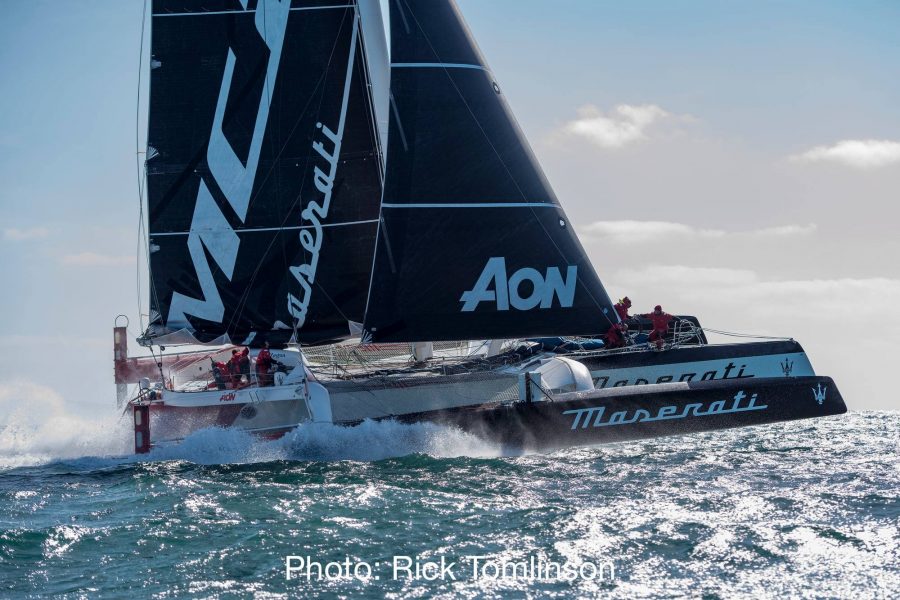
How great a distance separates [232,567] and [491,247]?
870cm

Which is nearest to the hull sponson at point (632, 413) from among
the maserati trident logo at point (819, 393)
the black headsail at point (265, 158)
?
the maserati trident logo at point (819, 393)

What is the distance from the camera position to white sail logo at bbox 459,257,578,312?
55.8 feet

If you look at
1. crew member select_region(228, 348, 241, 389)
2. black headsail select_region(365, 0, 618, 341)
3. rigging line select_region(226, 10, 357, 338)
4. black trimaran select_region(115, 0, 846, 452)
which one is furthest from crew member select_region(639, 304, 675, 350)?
crew member select_region(228, 348, 241, 389)

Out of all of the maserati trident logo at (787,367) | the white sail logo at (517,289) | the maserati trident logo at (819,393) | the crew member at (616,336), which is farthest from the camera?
the maserati trident logo at (787,367)

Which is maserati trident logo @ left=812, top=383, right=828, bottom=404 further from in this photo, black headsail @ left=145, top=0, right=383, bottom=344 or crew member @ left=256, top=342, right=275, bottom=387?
crew member @ left=256, top=342, right=275, bottom=387

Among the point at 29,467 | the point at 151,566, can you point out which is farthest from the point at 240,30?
the point at 151,566

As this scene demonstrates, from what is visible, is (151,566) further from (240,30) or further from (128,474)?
(240,30)

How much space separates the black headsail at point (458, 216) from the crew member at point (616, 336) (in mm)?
752

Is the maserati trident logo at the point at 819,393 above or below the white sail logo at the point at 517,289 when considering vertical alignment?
below

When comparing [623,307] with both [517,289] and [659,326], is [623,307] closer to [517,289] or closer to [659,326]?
[659,326]

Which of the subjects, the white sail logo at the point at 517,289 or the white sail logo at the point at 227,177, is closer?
the white sail logo at the point at 517,289

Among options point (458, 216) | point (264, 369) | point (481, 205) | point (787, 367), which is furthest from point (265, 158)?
point (787, 367)

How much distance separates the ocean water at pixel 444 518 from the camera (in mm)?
9039

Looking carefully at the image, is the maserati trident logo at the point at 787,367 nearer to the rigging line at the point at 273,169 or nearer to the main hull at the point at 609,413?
the main hull at the point at 609,413
